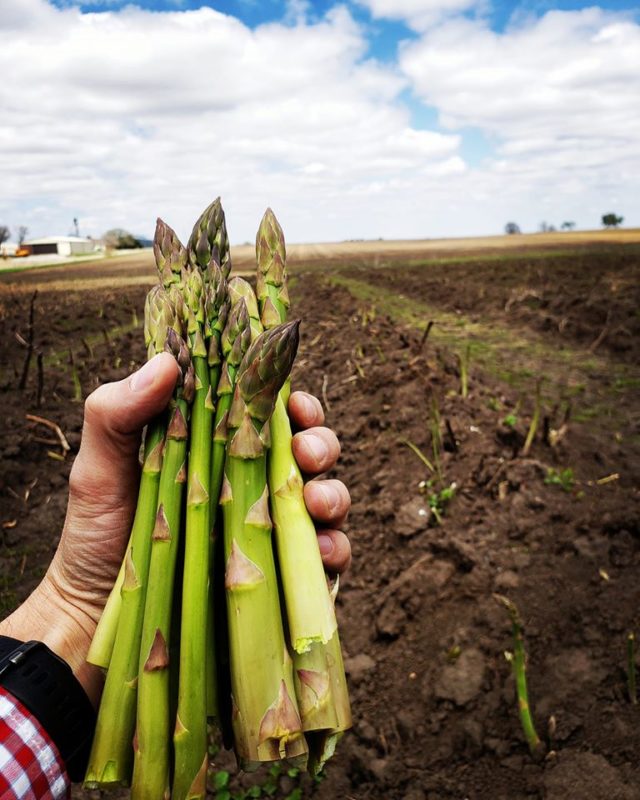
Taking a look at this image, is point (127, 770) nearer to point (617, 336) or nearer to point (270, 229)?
point (270, 229)

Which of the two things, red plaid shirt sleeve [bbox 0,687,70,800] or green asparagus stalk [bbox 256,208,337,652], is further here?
green asparagus stalk [bbox 256,208,337,652]

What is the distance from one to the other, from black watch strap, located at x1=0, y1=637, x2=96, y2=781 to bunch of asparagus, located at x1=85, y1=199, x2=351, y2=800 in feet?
0.43

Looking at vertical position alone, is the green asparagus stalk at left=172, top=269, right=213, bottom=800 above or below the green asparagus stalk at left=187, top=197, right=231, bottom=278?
below

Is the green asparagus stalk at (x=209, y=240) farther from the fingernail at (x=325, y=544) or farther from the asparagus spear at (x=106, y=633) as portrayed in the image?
the asparagus spear at (x=106, y=633)

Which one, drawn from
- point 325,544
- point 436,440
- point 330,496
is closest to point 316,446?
point 330,496

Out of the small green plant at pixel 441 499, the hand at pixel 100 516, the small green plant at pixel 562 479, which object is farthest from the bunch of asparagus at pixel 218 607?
the small green plant at pixel 562 479

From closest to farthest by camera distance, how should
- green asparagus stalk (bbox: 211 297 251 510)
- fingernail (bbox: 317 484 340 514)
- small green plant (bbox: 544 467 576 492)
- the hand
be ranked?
green asparagus stalk (bbox: 211 297 251 510), the hand, fingernail (bbox: 317 484 340 514), small green plant (bbox: 544 467 576 492)

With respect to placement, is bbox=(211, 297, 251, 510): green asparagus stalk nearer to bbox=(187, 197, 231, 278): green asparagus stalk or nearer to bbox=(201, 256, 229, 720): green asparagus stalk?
bbox=(201, 256, 229, 720): green asparagus stalk

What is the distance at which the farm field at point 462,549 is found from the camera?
3622 millimetres

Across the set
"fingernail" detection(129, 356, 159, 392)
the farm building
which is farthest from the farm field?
the farm building

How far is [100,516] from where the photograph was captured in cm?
306

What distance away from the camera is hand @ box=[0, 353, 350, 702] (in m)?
2.67

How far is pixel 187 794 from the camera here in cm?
210

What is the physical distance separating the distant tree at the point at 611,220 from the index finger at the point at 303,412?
119m
